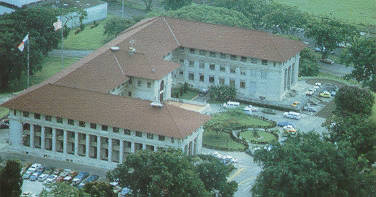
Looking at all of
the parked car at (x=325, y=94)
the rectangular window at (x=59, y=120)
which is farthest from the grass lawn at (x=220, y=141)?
the parked car at (x=325, y=94)

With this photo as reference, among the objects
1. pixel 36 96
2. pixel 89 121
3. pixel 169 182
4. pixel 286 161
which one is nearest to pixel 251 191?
pixel 286 161

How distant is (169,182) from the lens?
127 m

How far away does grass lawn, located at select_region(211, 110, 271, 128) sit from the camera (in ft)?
556

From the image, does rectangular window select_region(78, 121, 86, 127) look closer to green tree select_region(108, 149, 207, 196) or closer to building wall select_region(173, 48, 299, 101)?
green tree select_region(108, 149, 207, 196)

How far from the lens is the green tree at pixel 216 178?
13262cm

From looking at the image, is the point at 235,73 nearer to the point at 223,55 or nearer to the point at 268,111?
the point at 223,55

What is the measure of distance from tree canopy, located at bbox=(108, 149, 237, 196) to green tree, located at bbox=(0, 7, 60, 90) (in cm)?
5961

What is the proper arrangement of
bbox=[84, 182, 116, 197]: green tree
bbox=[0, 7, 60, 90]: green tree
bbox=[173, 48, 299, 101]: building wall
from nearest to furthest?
1. bbox=[84, 182, 116, 197]: green tree
2. bbox=[0, 7, 60, 90]: green tree
3. bbox=[173, 48, 299, 101]: building wall

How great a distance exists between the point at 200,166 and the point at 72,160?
1060 inches

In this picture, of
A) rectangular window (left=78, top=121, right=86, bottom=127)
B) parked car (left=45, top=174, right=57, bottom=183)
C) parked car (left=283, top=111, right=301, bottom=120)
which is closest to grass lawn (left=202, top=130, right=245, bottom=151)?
parked car (left=283, top=111, right=301, bottom=120)

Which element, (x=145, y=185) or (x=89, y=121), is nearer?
(x=145, y=185)

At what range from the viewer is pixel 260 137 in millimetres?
165125

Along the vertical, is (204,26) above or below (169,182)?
above

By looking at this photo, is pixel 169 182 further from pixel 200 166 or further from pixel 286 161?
pixel 286 161
